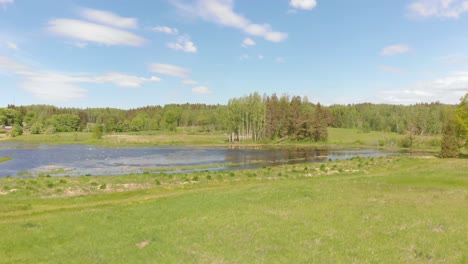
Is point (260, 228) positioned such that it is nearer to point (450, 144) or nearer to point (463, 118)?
point (450, 144)

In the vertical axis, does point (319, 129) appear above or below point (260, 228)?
above

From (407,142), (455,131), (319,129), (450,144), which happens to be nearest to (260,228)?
(450,144)

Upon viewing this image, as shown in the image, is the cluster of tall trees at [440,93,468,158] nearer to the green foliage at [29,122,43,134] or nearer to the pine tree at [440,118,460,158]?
the pine tree at [440,118,460,158]

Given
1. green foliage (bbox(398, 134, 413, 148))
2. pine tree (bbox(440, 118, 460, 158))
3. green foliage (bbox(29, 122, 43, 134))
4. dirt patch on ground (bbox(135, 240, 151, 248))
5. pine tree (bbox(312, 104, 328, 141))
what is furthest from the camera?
green foliage (bbox(29, 122, 43, 134))

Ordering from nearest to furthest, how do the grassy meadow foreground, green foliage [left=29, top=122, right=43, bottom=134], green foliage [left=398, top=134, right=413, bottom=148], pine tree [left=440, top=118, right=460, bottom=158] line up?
the grassy meadow foreground < pine tree [left=440, top=118, right=460, bottom=158] < green foliage [left=398, top=134, right=413, bottom=148] < green foliage [left=29, top=122, right=43, bottom=134]

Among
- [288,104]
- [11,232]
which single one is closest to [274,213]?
[11,232]

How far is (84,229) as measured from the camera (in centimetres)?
1761

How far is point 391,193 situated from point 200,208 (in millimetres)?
13834

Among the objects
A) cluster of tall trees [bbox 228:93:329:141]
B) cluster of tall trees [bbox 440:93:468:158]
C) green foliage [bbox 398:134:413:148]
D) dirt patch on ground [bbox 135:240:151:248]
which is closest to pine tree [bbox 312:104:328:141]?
cluster of tall trees [bbox 228:93:329:141]

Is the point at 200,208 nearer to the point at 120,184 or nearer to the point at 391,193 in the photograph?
Result: the point at 391,193

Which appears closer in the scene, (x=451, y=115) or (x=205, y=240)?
(x=205, y=240)

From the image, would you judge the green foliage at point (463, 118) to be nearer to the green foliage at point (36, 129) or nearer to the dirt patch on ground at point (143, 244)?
the dirt patch on ground at point (143, 244)

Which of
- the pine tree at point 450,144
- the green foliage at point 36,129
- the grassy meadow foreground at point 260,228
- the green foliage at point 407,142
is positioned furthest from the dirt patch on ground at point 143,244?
the green foliage at point 36,129

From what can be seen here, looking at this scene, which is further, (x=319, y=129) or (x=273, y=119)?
(x=273, y=119)
